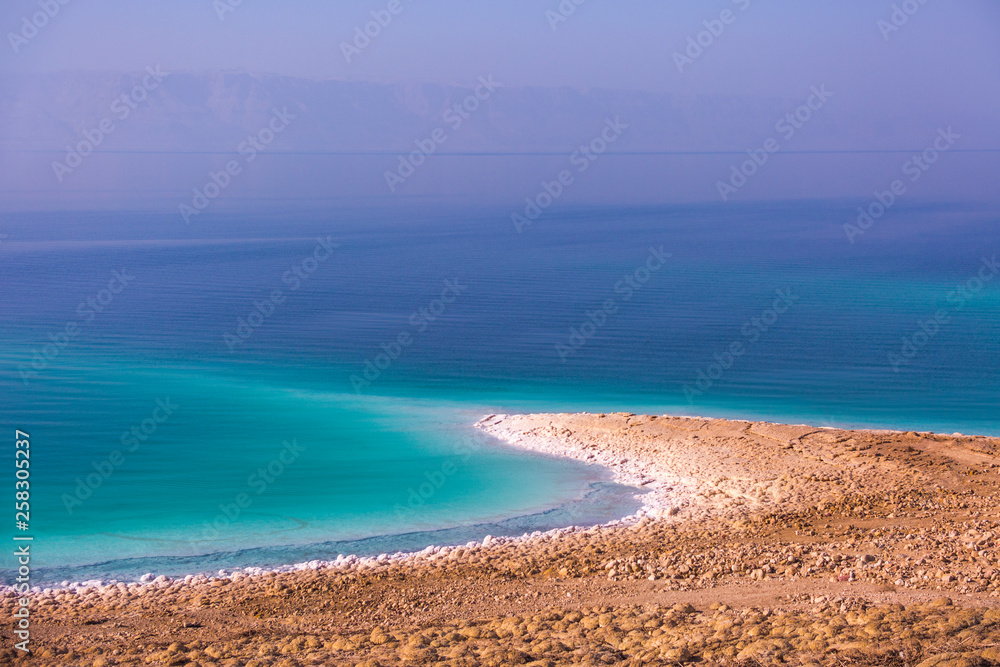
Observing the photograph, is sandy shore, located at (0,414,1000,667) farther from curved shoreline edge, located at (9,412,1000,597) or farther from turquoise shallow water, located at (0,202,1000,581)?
turquoise shallow water, located at (0,202,1000,581)

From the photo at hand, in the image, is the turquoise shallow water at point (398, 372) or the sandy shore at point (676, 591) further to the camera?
the turquoise shallow water at point (398, 372)

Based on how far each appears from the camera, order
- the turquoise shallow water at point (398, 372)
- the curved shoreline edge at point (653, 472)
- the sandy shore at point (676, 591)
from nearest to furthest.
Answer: the sandy shore at point (676, 591) < the curved shoreline edge at point (653, 472) < the turquoise shallow water at point (398, 372)

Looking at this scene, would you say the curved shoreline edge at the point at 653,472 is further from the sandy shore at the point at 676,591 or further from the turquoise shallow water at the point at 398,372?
the turquoise shallow water at the point at 398,372

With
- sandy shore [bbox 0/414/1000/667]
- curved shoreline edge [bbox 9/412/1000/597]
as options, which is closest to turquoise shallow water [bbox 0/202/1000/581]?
curved shoreline edge [bbox 9/412/1000/597]

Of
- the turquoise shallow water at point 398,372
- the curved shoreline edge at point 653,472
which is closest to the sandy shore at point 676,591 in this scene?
the curved shoreline edge at point 653,472

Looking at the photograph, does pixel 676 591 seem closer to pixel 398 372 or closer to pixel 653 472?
pixel 653 472

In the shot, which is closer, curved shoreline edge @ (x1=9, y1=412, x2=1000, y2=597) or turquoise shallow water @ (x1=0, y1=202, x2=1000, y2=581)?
curved shoreline edge @ (x1=9, y1=412, x2=1000, y2=597)
